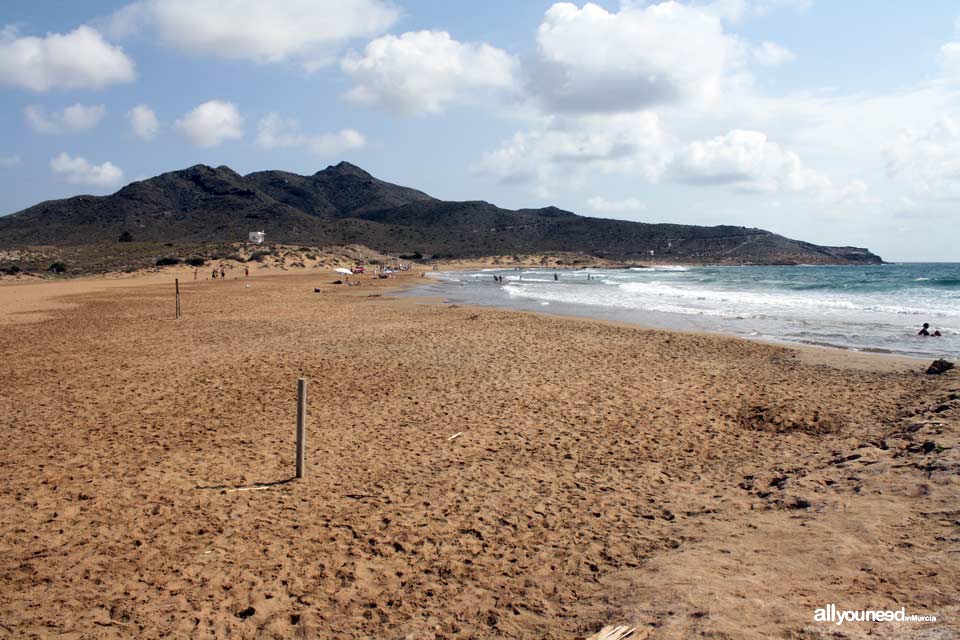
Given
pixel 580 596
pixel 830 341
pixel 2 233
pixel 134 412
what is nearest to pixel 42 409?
pixel 134 412

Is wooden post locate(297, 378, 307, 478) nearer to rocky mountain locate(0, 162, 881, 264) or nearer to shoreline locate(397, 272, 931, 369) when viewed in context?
shoreline locate(397, 272, 931, 369)

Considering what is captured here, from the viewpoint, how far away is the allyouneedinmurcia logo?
3.41 m

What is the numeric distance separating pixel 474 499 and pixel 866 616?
3.41 m

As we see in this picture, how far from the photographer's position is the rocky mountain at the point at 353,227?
88062mm

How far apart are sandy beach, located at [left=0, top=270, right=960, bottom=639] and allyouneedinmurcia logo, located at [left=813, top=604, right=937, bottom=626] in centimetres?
7

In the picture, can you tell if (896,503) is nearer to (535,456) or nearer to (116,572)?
(535,456)

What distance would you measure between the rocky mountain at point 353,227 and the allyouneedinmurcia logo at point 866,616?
83.0 m

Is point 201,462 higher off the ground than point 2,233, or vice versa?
point 2,233

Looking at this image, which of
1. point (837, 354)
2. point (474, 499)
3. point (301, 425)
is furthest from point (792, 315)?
point (301, 425)

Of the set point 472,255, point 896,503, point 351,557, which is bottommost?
point 351,557

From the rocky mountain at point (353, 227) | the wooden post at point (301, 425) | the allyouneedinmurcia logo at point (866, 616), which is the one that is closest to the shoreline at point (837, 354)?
the allyouneedinmurcia logo at point (866, 616)

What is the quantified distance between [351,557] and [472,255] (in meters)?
Result: 92.1

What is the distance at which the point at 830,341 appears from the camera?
16.3 meters

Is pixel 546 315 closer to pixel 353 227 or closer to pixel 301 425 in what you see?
pixel 301 425
